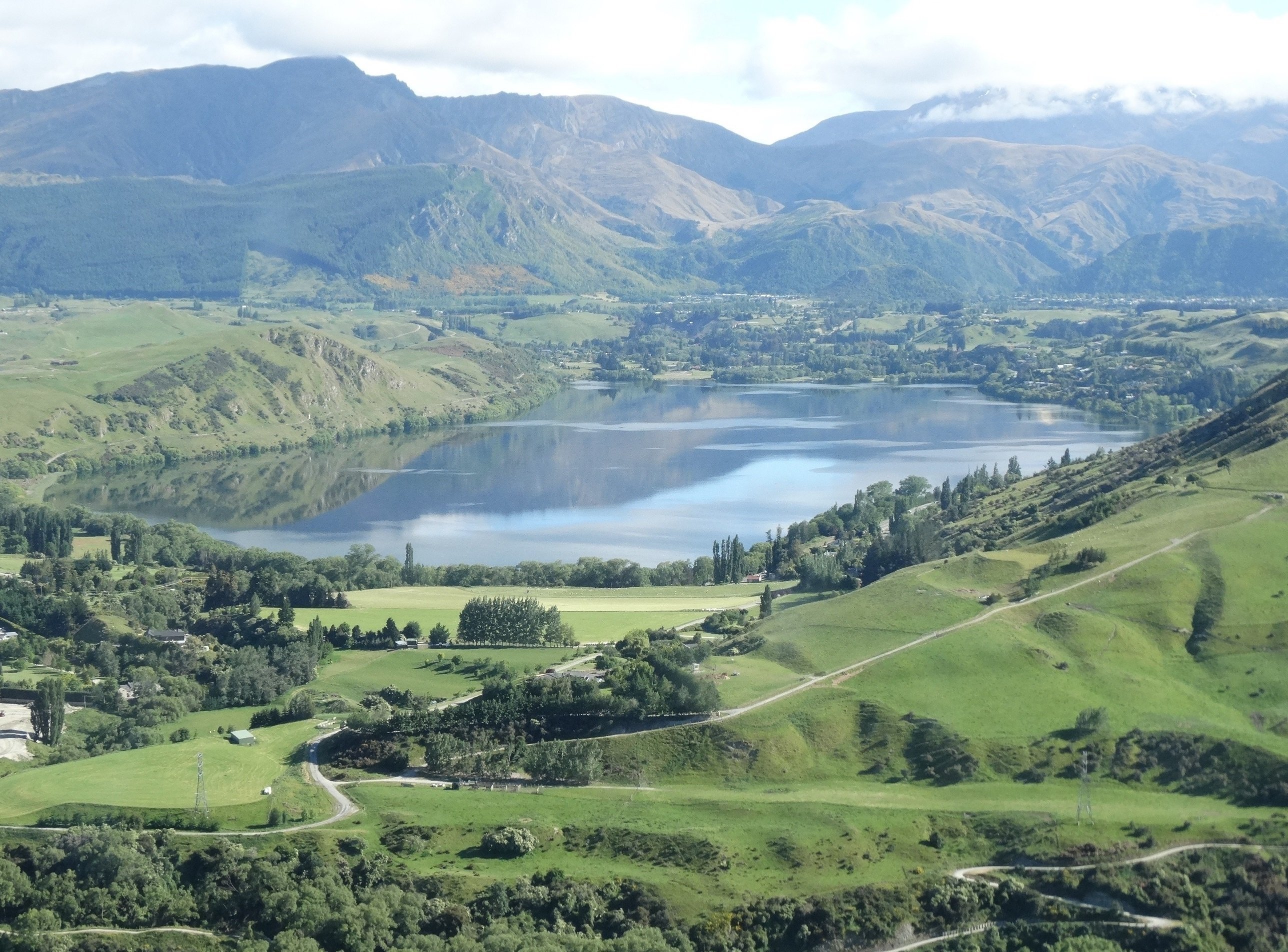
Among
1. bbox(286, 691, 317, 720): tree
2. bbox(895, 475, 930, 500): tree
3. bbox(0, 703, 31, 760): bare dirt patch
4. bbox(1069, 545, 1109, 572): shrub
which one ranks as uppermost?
bbox(1069, 545, 1109, 572): shrub

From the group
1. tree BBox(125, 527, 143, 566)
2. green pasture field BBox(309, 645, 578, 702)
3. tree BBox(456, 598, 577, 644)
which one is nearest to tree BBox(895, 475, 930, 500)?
tree BBox(456, 598, 577, 644)

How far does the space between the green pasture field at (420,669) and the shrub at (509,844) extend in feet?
54.4

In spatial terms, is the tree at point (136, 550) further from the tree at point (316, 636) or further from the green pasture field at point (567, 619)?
the tree at point (316, 636)

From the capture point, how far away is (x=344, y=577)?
304ft

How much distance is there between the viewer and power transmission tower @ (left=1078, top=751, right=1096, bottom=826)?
Result: 48906mm

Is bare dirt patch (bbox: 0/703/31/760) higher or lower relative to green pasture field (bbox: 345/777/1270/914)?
lower

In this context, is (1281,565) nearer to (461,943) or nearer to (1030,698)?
(1030,698)

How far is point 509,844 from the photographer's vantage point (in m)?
48.7

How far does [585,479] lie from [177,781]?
8494 centimetres

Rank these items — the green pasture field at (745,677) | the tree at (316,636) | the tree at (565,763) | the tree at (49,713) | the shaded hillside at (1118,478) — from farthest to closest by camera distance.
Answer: the shaded hillside at (1118,478)
the tree at (316,636)
the tree at (49,713)
the green pasture field at (745,677)
the tree at (565,763)

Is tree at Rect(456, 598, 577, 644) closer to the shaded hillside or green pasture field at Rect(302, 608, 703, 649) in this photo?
green pasture field at Rect(302, 608, 703, 649)

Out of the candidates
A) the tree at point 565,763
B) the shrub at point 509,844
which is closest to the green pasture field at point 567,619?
the tree at point 565,763

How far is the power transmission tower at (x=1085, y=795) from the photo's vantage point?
4891 cm

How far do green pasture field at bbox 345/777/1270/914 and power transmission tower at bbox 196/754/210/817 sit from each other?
4878mm
